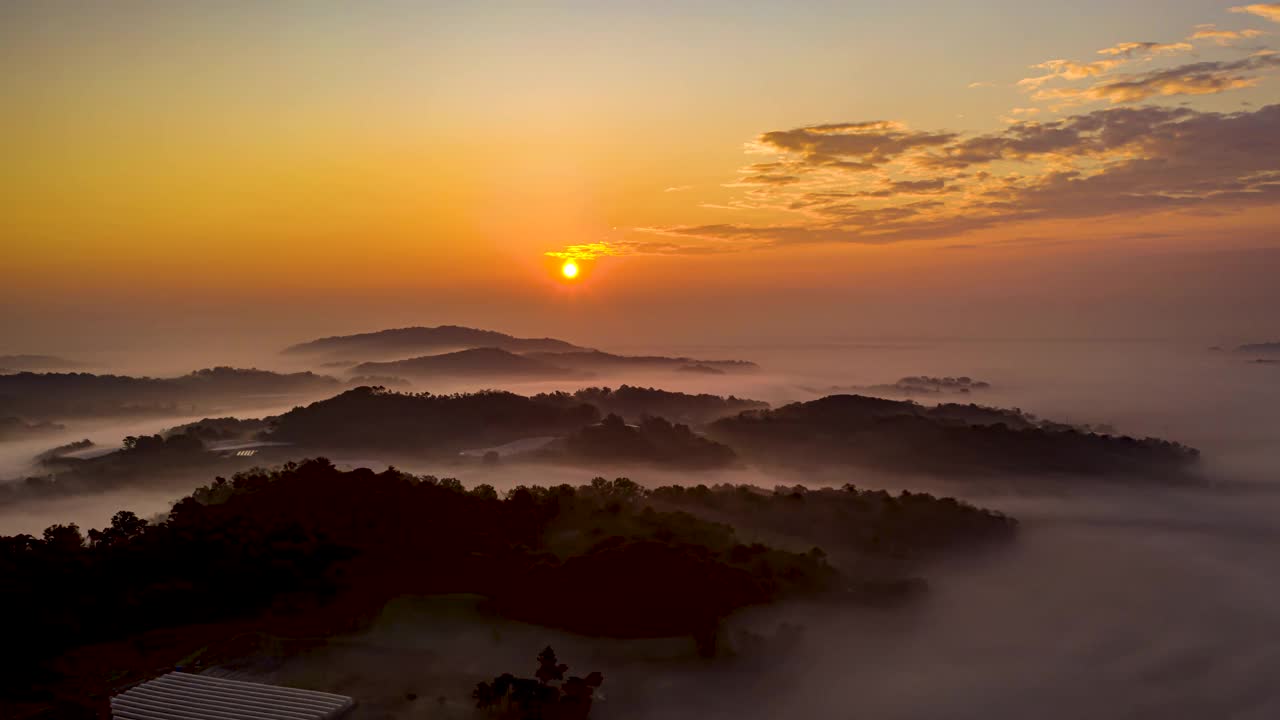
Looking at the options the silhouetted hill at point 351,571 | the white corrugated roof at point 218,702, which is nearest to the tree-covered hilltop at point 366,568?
the silhouetted hill at point 351,571

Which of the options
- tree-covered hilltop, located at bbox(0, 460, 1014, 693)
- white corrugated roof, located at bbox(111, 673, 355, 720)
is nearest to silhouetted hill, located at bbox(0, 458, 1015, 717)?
tree-covered hilltop, located at bbox(0, 460, 1014, 693)

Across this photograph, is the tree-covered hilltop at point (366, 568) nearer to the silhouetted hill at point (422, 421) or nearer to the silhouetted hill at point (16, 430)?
the silhouetted hill at point (422, 421)

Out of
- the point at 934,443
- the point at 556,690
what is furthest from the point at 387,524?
the point at 934,443

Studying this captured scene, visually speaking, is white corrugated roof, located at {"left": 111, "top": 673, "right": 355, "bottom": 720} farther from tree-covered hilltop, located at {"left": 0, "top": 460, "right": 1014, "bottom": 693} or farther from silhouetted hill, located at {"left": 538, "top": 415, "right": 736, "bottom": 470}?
silhouetted hill, located at {"left": 538, "top": 415, "right": 736, "bottom": 470}

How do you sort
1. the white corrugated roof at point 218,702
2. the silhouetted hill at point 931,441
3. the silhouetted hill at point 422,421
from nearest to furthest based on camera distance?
the white corrugated roof at point 218,702 → the silhouetted hill at point 931,441 → the silhouetted hill at point 422,421

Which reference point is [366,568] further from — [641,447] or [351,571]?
[641,447]

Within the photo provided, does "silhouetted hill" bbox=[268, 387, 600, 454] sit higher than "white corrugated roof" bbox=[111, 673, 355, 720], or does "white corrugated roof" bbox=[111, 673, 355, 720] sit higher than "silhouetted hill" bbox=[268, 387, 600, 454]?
"silhouetted hill" bbox=[268, 387, 600, 454]

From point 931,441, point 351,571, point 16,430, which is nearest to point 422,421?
point 16,430
